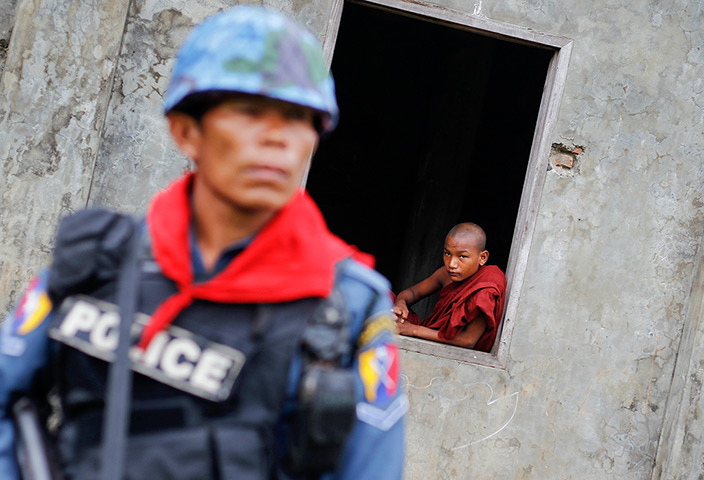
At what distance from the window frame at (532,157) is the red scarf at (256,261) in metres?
2.86

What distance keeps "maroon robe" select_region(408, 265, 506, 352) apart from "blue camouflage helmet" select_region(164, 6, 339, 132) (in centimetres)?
337

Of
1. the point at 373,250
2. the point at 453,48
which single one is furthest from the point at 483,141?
the point at 373,250

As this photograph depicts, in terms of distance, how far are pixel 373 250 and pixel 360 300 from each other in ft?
29.6

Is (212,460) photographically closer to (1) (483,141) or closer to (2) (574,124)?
(2) (574,124)

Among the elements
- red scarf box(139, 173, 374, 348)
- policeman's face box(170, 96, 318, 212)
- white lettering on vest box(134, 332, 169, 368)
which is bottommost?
white lettering on vest box(134, 332, 169, 368)

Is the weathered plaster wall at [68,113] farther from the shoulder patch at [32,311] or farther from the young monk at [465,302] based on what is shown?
the shoulder patch at [32,311]

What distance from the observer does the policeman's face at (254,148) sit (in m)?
1.19

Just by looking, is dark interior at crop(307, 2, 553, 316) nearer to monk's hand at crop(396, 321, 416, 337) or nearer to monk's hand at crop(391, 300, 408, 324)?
monk's hand at crop(391, 300, 408, 324)

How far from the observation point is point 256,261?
1.23 metres

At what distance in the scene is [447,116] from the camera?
8688 millimetres

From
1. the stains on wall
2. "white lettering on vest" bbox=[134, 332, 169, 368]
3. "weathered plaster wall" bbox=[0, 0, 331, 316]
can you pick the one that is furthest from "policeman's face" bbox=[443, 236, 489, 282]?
"white lettering on vest" bbox=[134, 332, 169, 368]

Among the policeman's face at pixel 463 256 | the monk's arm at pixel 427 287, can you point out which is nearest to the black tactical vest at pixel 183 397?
the policeman's face at pixel 463 256

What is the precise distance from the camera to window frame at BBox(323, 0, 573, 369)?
4.09 meters

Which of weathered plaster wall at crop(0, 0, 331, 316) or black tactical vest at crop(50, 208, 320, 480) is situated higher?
weathered plaster wall at crop(0, 0, 331, 316)
